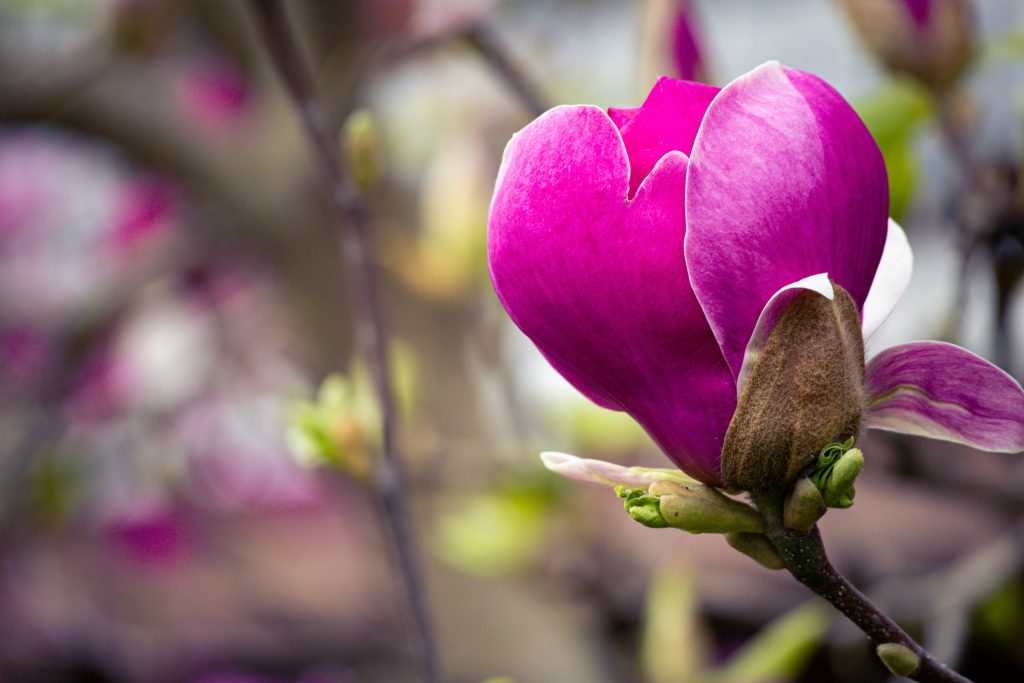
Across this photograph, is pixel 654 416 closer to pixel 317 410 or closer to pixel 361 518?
pixel 317 410

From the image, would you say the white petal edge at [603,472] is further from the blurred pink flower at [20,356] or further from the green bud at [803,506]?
the blurred pink flower at [20,356]

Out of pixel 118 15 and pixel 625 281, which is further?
pixel 118 15

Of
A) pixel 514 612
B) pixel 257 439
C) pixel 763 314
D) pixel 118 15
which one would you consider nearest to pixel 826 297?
pixel 763 314

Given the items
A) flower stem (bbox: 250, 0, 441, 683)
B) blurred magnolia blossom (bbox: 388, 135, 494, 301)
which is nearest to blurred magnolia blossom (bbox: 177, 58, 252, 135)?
blurred magnolia blossom (bbox: 388, 135, 494, 301)

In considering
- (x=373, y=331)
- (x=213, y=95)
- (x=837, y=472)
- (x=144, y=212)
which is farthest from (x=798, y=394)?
(x=144, y=212)

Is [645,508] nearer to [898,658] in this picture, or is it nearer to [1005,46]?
[898,658]

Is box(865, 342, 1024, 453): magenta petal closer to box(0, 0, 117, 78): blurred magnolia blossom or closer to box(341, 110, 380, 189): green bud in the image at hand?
box(341, 110, 380, 189): green bud
